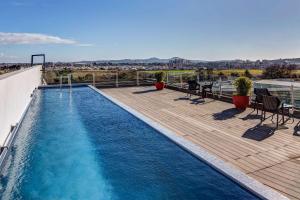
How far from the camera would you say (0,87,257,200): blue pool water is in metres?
3.39

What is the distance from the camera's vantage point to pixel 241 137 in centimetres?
543

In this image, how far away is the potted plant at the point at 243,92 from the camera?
8172 millimetres

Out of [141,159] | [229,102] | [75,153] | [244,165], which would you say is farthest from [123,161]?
[229,102]

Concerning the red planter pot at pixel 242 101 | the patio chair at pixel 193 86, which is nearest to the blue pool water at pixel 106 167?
the red planter pot at pixel 242 101

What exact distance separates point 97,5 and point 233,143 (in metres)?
12.5

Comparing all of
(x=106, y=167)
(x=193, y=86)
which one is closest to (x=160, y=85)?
(x=193, y=86)

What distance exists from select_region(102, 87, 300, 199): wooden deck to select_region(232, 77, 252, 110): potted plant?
0.76 ft

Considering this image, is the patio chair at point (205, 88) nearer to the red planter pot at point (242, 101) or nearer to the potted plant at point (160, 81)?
the red planter pot at point (242, 101)

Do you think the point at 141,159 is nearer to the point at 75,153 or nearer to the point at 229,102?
the point at 75,153

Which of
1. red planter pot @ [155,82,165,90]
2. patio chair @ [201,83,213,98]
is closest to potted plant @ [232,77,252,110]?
patio chair @ [201,83,213,98]

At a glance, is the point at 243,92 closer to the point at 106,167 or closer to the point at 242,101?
the point at 242,101

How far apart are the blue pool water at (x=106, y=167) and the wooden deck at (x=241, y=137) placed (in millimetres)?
580

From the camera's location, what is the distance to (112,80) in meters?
17.5

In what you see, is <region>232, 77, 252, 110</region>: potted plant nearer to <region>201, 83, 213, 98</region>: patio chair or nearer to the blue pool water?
<region>201, 83, 213, 98</region>: patio chair
